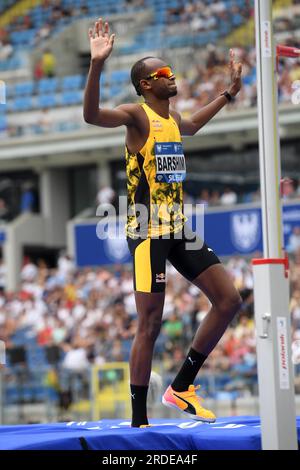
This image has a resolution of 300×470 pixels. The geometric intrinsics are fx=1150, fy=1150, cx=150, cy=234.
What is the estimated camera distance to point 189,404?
7.20 meters

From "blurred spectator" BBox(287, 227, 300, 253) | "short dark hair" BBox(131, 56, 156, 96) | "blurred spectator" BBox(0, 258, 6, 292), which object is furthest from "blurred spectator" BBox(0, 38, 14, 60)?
"short dark hair" BBox(131, 56, 156, 96)

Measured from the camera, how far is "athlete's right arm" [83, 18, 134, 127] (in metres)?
6.36

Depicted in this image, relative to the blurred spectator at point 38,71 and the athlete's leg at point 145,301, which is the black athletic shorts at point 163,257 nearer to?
the athlete's leg at point 145,301

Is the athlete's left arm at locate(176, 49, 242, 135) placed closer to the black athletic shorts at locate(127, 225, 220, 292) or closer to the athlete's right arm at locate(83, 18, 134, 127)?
the black athletic shorts at locate(127, 225, 220, 292)

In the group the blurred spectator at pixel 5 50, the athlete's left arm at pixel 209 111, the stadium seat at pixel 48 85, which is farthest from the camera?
the blurred spectator at pixel 5 50

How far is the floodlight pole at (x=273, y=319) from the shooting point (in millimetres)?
5699

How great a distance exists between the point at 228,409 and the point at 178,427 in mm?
8777

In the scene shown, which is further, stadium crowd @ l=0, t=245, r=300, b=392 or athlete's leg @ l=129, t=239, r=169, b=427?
stadium crowd @ l=0, t=245, r=300, b=392

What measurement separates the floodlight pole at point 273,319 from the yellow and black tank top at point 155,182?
3.50 ft

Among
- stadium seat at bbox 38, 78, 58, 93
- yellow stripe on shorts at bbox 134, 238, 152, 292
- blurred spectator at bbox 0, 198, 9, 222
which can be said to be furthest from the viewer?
blurred spectator at bbox 0, 198, 9, 222

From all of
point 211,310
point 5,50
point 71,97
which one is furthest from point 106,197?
point 211,310

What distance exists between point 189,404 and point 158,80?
2.02 meters

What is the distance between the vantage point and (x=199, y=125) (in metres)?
7.59

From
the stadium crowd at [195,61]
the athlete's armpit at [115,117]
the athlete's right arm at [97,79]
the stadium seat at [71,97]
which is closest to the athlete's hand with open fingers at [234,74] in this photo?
the athlete's armpit at [115,117]
